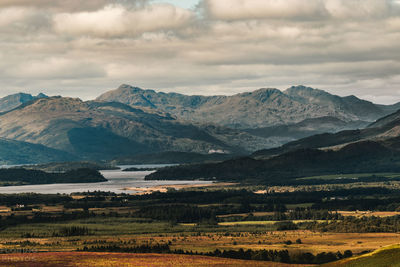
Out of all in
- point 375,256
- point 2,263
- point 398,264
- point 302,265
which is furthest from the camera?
point 302,265

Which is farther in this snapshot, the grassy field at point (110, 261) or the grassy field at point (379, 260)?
the grassy field at point (110, 261)

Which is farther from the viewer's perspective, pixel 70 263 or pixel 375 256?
pixel 70 263

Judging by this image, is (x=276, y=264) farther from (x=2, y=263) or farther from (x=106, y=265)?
(x=2, y=263)

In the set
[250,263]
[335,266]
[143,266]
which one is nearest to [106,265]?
[143,266]

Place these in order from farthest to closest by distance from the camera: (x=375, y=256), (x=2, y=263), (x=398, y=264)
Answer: (x=2, y=263), (x=375, y=256), (x=398, y=264)

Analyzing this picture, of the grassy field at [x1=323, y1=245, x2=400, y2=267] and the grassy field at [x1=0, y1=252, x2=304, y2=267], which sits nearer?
the grassy field at [x1=323, y1=245, x2=400, y2=267]

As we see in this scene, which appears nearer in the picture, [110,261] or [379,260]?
[379,260]

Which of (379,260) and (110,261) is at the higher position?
(110,261)

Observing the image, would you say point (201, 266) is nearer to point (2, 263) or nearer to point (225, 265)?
point (225, 265)
